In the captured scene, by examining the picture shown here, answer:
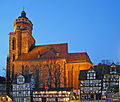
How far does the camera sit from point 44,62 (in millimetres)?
70500

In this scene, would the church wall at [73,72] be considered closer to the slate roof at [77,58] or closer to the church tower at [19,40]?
the slate roof at [77,58]

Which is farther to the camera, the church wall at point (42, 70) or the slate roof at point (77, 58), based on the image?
the slate roof at point (77, 58)

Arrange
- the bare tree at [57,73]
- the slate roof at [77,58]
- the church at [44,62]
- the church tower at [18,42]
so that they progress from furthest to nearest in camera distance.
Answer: the church tower at [18,42], the slate roof at [77,58], the church at [44,62], the bare tree at [57,73]

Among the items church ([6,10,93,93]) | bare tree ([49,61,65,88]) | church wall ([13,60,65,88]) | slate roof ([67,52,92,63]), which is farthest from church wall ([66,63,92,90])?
church wall ([13,60,65,88])

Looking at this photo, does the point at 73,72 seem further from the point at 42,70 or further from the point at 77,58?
the point at 42,70

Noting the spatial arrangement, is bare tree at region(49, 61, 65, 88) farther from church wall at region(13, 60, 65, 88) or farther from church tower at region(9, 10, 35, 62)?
church tower at region(9, 10, 35, 62)

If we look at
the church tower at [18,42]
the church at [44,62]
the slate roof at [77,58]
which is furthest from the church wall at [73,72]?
the church tower at [18,42]

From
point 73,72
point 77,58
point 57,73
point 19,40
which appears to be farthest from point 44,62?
point 19,40

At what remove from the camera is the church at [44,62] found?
2697 inches

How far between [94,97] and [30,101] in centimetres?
1505

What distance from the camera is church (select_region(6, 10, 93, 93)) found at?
2697 inches

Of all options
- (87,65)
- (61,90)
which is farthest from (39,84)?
(61,90)

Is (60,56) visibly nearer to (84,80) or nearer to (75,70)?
(75,70)

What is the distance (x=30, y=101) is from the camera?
51562mm
